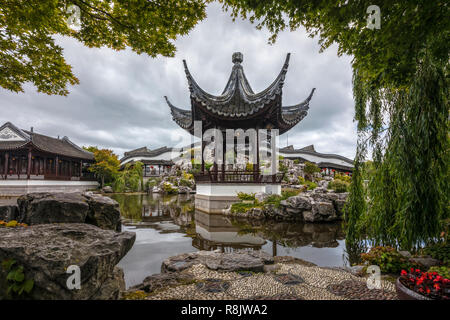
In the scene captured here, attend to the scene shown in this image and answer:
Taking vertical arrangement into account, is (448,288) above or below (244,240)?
above

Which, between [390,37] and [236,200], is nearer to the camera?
[390,37]

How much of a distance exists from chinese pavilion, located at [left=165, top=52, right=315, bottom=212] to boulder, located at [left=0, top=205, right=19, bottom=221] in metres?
6.42

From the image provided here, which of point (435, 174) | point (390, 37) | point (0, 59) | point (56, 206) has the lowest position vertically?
point (56, 206)

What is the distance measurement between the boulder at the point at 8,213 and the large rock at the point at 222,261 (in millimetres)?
3008

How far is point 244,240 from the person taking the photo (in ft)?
17.1

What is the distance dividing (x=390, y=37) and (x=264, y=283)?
11.1 ft

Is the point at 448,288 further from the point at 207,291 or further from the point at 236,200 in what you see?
the point at 236,200

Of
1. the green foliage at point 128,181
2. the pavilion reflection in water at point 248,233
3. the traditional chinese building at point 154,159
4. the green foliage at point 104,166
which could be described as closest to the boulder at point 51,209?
the pavilion reflection in water at point 248,233

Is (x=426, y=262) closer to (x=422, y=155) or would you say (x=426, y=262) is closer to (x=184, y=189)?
(x=422, y=155)

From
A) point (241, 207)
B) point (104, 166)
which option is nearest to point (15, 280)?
point (241, 207)

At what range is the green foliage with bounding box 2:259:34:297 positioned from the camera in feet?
4.74

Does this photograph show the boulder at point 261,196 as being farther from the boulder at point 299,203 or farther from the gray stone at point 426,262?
the gray stone at point 426,262
